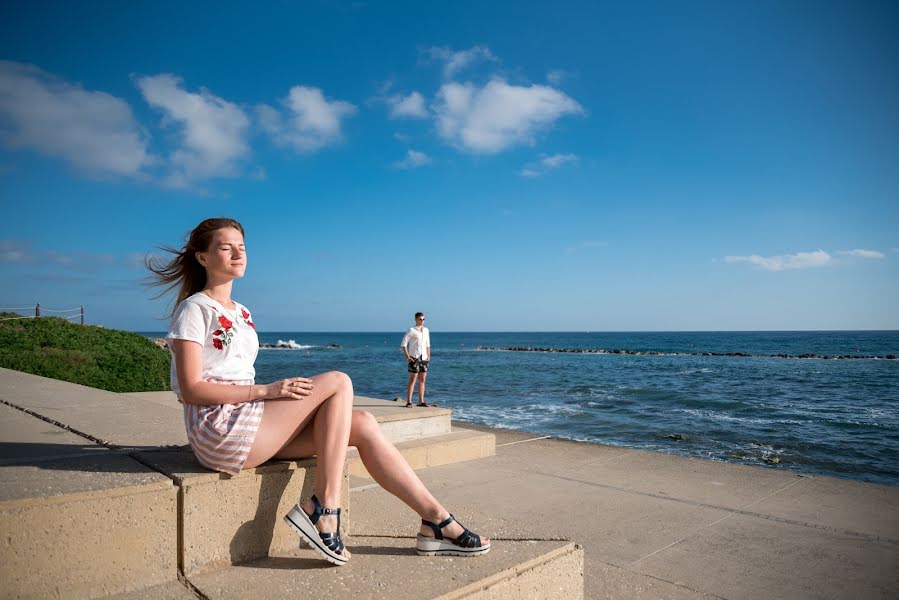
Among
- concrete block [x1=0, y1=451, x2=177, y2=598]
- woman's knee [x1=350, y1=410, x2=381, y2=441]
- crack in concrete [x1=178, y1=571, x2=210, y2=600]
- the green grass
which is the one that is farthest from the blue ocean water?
concrete block [x1=0, y1=451, x2=177, y2=598]

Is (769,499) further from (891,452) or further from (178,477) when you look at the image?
(891,452)

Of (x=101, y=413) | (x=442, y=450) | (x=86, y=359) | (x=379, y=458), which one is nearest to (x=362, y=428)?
(x=379, y=458)

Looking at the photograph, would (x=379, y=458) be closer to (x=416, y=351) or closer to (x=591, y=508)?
(x=591, y=508)

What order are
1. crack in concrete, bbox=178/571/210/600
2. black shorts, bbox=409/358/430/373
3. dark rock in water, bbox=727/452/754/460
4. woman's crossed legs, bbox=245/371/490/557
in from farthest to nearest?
1. black shorts, bbox=409/358/430/373
2. dark rock in water, bbox=727/452/754/460
3. woman's crossed legs, bbox=245/371/490/557
4. crack in concrete, bbox=178/571/210/600

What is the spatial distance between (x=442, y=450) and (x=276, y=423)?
4.34 meters

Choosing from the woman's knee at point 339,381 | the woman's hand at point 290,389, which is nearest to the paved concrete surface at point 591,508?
the woman's hand at point 290,389

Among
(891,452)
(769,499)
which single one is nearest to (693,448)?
(891,452)

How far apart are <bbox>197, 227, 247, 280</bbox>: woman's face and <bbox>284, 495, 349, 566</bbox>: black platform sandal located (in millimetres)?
1211

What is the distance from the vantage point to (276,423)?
101 inches

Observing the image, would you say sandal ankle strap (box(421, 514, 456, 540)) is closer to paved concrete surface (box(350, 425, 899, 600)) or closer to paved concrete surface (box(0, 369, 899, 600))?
paved concrete surface (box(0, 369, 899, 600))

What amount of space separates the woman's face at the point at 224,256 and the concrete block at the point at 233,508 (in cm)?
93

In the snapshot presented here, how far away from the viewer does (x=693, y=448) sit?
10.8 m

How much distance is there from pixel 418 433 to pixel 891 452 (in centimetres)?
991

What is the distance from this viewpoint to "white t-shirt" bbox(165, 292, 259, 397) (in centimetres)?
258
